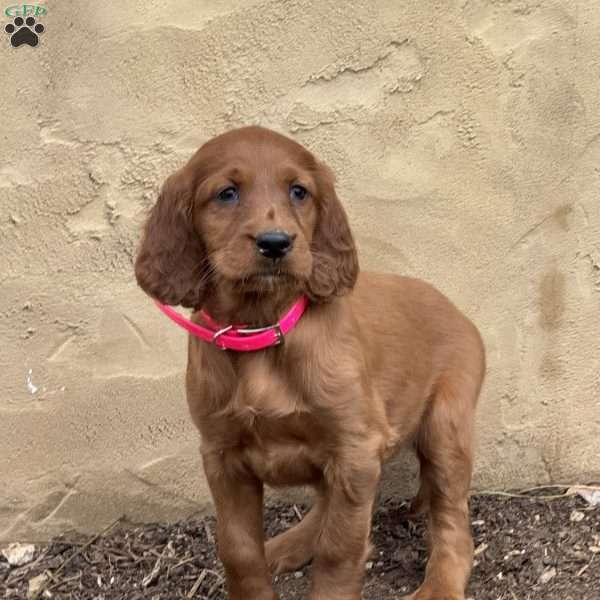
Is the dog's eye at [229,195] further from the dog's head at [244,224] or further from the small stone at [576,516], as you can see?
the small stone at [576,516]

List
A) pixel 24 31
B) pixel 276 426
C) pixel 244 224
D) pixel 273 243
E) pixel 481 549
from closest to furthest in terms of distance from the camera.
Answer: pixel 273 243
pixel 244 224
pixel 276 426
pixel 24 31
pixel 481 549

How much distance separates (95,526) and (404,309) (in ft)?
5.12

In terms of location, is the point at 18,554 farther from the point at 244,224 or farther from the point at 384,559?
the point at 244,224

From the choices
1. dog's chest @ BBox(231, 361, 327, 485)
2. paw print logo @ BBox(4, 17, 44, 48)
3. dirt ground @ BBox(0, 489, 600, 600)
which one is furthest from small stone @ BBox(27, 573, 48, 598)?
paw print logo @ BBox(4, 17, 44, 48)

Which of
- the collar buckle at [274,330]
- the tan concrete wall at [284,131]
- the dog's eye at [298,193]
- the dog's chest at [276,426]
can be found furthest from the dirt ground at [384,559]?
the dog's eye at [298,193]

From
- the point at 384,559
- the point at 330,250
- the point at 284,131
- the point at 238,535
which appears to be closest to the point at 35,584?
the point at 238,535

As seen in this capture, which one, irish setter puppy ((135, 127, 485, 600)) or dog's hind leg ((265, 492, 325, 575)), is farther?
dog's hind leg ((265, 492, 325, 575))

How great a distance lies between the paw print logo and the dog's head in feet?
3.58

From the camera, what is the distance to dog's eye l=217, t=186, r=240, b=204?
3.06 meters

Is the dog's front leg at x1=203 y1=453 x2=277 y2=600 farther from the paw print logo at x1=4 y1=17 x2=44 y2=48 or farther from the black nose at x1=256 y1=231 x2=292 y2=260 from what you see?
the paw print logo at x1=4 y1=17 x2=44 y2=48

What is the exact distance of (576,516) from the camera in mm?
4207

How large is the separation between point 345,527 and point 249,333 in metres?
0.67

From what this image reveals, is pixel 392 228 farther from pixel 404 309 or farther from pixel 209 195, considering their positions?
pixel 209 195

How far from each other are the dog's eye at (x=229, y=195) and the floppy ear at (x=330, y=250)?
11.1 inches
